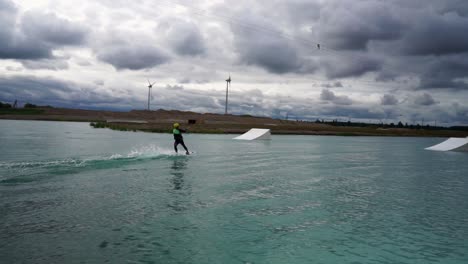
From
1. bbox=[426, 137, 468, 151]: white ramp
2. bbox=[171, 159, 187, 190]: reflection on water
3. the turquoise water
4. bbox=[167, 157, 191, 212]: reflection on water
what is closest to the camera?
the turquoise water

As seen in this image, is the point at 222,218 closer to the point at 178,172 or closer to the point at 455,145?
the point at 178,172

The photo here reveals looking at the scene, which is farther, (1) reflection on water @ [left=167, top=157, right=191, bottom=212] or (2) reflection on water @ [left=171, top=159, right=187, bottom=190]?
(2) reflection on water @ [left=171, top=159, right=187, bottom=190]

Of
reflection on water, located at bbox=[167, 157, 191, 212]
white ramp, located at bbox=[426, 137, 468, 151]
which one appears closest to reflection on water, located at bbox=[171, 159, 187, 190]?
reflection on water, located at bbox=[167, 157, 191, 212]

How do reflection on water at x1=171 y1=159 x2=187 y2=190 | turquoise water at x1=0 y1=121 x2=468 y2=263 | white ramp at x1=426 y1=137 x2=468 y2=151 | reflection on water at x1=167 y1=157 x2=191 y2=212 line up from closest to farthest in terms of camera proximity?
turquoise water at x1=0 y1=121 x2=468 y2=263, reflection on water at x1=167 y1=157 x2=191 y2=212, reflection on water at x1=171 y1=159 x2=187 y2=190, white ramp at x1=426 y1=137 x2=468 y2=151

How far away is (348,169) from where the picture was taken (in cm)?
2634

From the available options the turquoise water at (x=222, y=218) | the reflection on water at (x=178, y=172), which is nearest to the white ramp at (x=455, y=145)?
the turquoise water at (x=222, y=218)

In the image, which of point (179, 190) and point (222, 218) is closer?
point (222, 218)

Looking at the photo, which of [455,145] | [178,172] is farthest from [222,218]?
[455,145]

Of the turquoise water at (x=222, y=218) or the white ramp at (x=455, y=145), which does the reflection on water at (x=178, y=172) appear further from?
the white ramp at (x=455, y=145)

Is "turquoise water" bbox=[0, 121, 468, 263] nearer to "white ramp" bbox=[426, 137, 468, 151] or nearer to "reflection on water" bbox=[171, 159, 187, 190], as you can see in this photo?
"reflection on water" bbox=[171, 159, 187, 190]

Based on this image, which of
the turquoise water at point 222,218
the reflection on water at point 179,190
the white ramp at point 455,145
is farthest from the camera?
the white ramp at point 455,145

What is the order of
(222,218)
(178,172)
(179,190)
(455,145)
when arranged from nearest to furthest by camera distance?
(222,218), (179,190), (178,172), (455,145)

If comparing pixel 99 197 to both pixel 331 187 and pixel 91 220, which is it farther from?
pixel 331 187

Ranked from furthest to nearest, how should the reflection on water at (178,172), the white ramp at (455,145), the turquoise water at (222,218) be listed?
the white ramp at (455,145), the reflection on water at (178,172), the turquoise water at (222,218)
